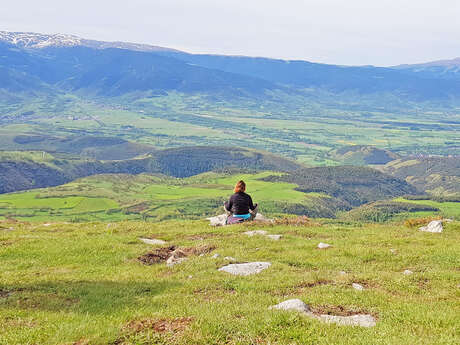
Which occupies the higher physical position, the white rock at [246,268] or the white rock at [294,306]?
the white rock at [294,306]

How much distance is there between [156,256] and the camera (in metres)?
24.9

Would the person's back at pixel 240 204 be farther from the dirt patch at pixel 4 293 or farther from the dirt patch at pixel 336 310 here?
the dirt patch at pixel 336 310

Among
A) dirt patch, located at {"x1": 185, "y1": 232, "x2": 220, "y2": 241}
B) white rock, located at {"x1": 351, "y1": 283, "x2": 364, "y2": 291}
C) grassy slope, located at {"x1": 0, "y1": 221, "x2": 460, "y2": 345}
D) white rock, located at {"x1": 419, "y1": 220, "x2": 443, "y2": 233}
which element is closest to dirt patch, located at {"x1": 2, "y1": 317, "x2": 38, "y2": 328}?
grassy slope, located at {"x1": 0, "y1": 221, "x2": 460, "y2": 345}

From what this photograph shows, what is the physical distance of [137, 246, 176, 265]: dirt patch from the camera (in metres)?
24.1

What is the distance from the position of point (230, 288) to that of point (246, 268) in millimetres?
3024

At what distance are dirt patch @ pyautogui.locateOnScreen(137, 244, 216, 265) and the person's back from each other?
271 inches

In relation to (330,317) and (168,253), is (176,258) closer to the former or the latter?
(168,253)

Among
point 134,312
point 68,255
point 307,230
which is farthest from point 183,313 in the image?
point 307,230

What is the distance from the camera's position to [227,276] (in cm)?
1947

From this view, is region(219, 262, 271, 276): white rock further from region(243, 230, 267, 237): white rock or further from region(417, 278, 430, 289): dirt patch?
region(243, 230, 267, 237): white rock

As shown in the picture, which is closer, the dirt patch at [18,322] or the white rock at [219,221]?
the dirt patch at [18,322]

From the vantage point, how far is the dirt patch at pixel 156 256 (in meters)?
24.1

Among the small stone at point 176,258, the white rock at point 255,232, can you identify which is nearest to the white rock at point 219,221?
the white rock at point 255,232

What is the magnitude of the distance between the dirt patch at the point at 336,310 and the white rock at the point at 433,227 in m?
18.2
